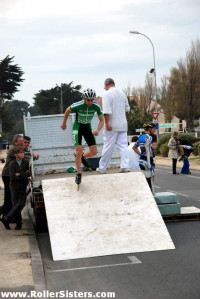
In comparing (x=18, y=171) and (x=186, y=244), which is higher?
(x=18, y=171)

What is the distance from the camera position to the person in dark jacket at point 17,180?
36.1 ft

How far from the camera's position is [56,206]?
962 cm

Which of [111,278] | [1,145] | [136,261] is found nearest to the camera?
[111,278]

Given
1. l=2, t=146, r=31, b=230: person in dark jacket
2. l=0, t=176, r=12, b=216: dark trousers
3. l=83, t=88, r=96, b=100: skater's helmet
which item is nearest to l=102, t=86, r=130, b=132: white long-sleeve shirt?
l=83, t=88, r=96, b=100: skater's helmet

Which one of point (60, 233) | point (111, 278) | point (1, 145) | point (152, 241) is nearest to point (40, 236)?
point (60, 233)

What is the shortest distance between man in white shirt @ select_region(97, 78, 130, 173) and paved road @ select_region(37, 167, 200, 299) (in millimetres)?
2294

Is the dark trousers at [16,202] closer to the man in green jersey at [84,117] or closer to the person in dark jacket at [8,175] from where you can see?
the person in dark jacket at [8,175]

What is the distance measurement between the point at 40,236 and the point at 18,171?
1330 mm

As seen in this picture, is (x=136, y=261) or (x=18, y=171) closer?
(x=136, y=261)

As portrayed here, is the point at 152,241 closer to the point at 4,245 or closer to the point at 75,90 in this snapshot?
the point at 4,245

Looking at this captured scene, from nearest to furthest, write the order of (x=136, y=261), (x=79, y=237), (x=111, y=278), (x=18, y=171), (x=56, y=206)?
(x=111, y=278), (x=136, y=261), (x=79, y=237), (x=56, y=206), (x=18, y=171)

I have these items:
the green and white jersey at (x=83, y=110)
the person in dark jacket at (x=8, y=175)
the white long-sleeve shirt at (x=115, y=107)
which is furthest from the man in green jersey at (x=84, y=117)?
the person in dark jacket at (x=8, y=175)

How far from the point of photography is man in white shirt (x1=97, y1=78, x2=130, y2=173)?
10908mm

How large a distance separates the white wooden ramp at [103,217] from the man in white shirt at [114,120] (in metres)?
0.89
